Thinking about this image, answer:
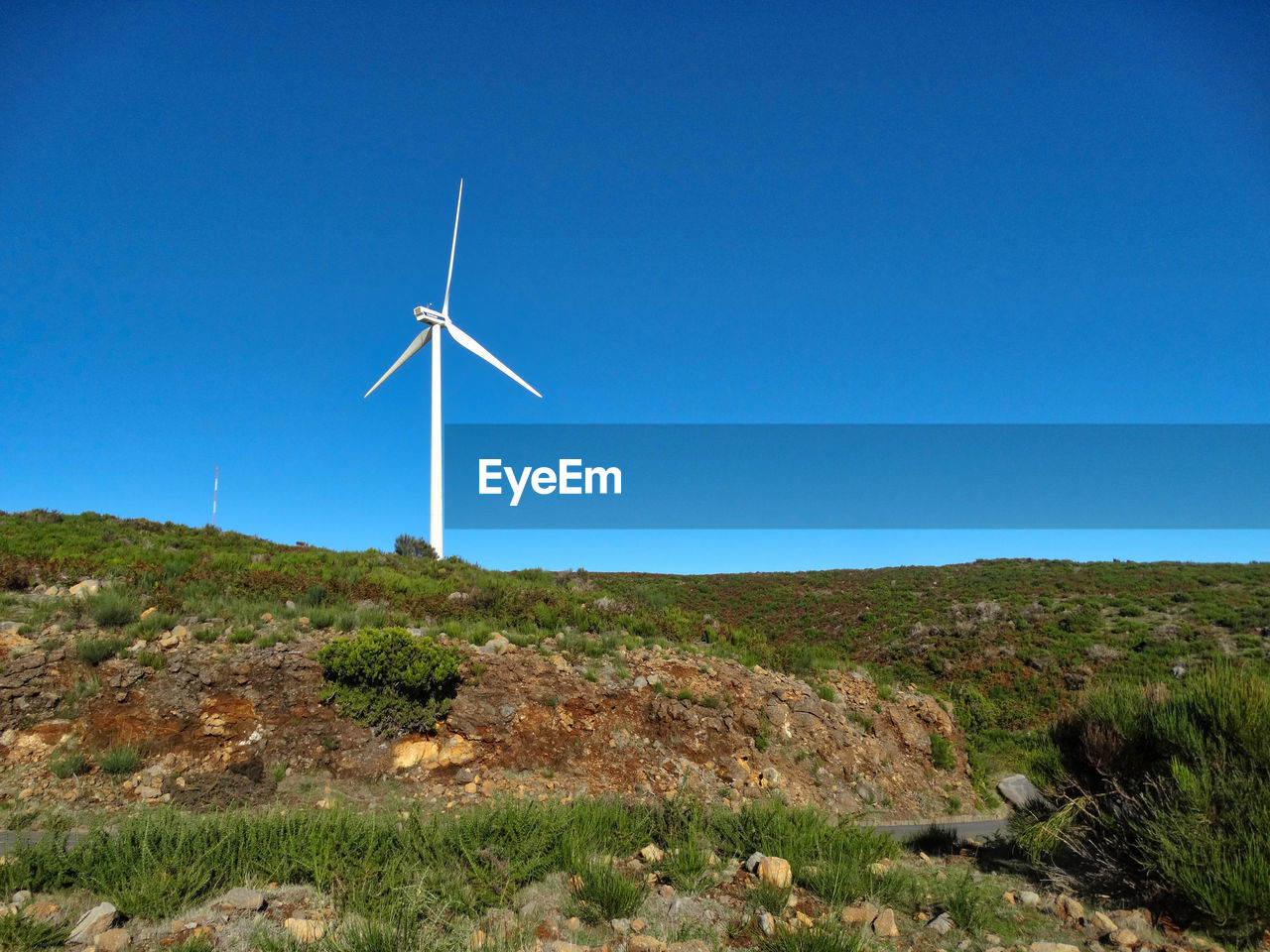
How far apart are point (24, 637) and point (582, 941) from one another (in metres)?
15.1

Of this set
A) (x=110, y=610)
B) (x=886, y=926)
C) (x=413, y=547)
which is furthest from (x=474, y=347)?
(x=886, y=926)

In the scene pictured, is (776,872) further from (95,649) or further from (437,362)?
(437,362)

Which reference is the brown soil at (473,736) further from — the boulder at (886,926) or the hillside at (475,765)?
the boulder at (886,926)

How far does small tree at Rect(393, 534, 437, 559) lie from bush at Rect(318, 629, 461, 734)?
18333 millimetres

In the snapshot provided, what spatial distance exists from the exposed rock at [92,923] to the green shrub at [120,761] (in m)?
6.98

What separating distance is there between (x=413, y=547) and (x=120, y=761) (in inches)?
A: 939

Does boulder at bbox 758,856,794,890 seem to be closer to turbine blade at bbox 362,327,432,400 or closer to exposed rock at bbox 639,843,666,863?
exposed rock at bbox 639,843,666,863

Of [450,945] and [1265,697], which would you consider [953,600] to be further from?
[450,945]

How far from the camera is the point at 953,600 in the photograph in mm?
44688

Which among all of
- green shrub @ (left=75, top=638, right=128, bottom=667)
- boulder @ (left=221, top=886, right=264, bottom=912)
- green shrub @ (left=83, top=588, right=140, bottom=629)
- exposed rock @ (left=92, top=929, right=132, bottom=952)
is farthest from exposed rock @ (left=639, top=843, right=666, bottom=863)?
green shrub @ (left=83, top=588, right=140, bottom=629)

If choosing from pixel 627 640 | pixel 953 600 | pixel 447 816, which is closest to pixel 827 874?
pixel 447 816

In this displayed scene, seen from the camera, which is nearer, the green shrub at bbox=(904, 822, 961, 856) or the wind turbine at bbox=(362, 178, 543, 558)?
the green shrub at bbox=(904, 822, 961, 856)

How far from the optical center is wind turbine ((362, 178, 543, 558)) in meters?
32.3

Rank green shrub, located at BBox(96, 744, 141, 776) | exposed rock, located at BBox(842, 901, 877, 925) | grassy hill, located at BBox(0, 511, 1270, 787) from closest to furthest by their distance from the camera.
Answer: exposed rock, located at BBox(842, 901, 877, 925) < green shrub, located at BBox(96, 744, 141, 776) < grassy hill, located at BBox(0, 511, 1270, 787)
